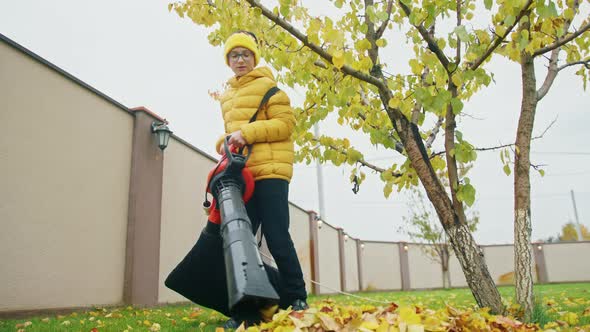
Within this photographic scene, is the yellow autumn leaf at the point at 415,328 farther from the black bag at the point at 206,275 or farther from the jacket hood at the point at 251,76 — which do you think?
the jacket hood at the point at 251,76

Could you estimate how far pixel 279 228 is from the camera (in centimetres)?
204

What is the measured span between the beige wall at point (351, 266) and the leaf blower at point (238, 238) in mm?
12902

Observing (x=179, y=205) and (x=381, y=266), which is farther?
(x=381, y=266)

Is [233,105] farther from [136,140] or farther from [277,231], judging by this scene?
[136,140]

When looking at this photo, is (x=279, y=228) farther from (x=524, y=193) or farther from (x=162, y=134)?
(x=162, y=134)

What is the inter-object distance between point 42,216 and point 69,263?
520 millimetres

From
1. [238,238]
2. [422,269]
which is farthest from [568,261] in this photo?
[238,238]

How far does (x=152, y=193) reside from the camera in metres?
4.96

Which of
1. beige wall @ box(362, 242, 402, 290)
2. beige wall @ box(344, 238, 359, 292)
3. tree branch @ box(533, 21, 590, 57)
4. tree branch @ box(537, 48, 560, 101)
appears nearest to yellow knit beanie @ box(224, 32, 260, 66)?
tree branch @ box(533, 21, 590, 57)

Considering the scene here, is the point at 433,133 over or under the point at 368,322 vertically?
over

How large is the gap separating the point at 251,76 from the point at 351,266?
13805mm

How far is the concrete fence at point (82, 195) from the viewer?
132 inches

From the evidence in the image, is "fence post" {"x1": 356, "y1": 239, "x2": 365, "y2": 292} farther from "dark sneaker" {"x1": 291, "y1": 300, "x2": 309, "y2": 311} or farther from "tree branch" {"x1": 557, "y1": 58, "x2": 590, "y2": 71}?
"dark sneaker" {"x1": 291, "y1": 300, "x2": 309, "y2": 311}

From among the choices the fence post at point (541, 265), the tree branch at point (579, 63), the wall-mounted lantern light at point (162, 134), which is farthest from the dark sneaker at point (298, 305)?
the fence post at point (541, 265)
